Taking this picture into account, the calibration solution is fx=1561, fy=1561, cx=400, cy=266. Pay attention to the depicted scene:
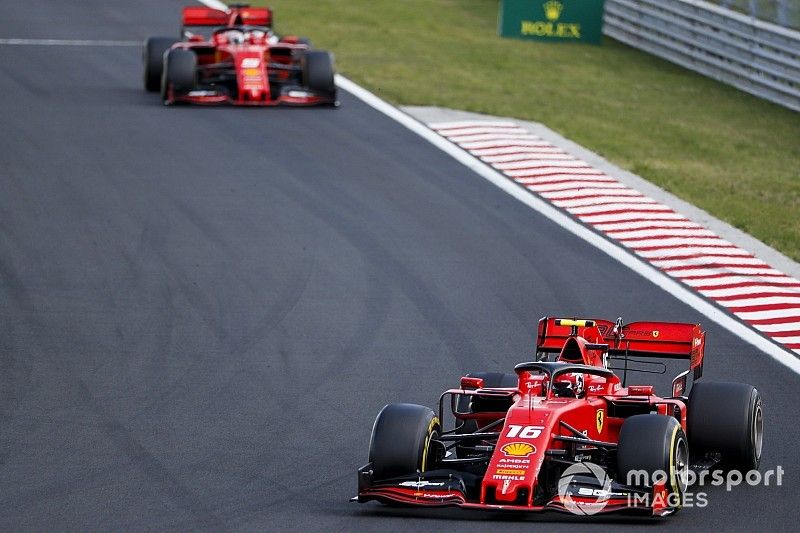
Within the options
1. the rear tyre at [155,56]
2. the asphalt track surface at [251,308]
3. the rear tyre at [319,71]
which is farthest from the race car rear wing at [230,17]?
the asphalt track surface at [251,308]

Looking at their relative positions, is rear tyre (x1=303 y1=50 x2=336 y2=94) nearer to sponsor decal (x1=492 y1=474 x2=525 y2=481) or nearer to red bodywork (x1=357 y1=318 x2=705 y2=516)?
red bodywork (x1=357 y1=318 x2=705 y2=516)

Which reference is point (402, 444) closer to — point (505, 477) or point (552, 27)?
point (505, 477)

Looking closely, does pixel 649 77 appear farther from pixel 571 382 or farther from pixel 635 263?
pixel 571 382

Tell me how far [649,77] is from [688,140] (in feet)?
17.7

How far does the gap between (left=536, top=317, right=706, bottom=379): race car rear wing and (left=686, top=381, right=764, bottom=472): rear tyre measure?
710 mm

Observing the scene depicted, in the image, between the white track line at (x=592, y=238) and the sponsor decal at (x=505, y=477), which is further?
the white track line at (x=592, y=238)

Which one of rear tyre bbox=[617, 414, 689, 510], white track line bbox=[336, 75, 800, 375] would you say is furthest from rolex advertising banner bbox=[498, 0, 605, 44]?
rear tyre bbox=[617, 414, 689, 510]

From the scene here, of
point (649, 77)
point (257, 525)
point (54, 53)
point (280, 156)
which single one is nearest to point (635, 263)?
point (280, 156)

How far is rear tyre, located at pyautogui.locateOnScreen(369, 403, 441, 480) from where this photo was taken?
391 inches

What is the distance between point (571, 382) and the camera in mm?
10422

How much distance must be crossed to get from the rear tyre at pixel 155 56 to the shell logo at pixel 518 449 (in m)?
16.5

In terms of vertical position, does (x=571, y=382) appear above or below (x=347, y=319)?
above

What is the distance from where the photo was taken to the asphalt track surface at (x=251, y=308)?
10.5 m

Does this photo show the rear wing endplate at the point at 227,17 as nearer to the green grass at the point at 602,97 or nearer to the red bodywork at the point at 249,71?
the red bodywork at the point at 249,71
